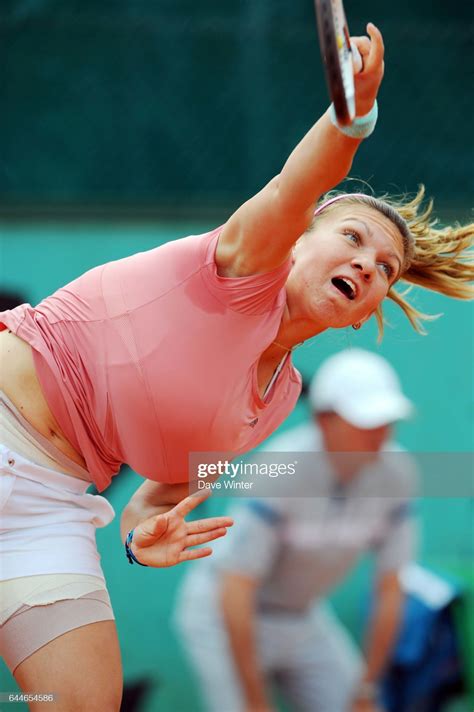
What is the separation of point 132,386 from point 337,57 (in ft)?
2.33

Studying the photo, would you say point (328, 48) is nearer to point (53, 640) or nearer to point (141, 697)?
point (53, 640)

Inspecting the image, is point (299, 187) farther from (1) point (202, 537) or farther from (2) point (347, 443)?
(2) point (347, 443)

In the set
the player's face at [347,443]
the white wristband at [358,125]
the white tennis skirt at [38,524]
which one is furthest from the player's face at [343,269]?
the player's face at [347,443]

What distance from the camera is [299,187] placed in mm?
1839

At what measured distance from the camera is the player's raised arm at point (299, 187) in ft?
5.89

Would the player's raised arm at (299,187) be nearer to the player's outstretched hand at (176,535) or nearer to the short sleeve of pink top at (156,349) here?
the short sleeve of pink top at (156,349)

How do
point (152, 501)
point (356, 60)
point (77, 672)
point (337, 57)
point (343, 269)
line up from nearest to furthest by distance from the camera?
1. point (337, 57)
2. point (356, 60)
3. point (77, 672)
4. point (343, 269)
5. point (152, 501)

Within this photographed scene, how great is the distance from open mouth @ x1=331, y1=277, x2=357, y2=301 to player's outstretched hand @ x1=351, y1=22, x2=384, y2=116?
376 millimetres

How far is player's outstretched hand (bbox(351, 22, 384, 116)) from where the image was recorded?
5.81 ft

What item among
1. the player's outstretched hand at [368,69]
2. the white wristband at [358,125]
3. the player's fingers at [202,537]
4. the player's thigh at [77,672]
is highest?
the player's outstretched hand at [368,69]

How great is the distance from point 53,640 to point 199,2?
209cm

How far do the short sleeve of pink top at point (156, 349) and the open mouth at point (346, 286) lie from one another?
0.11 metres
